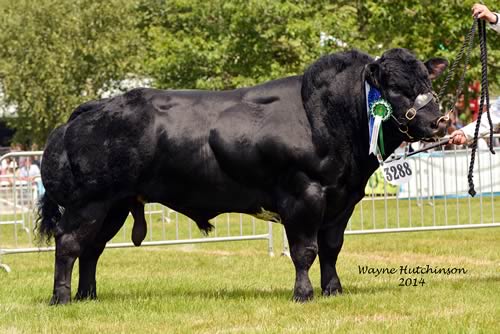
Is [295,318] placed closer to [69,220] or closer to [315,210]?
[315,210]

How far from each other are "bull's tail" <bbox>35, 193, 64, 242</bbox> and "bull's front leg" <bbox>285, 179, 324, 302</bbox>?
208cm

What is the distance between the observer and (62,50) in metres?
36.1

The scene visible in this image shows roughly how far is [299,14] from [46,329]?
24.1 meters

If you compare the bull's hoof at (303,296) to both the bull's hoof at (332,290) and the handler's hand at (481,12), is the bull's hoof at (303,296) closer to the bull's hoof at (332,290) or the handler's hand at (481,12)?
the bull's hoof at (332,290)

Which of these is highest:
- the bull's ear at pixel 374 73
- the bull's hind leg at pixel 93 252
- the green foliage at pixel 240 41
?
the green foliage at pixel 240 41

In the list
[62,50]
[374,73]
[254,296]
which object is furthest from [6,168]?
[62,50]

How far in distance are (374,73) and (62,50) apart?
30148 mm

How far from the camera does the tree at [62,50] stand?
36094mm

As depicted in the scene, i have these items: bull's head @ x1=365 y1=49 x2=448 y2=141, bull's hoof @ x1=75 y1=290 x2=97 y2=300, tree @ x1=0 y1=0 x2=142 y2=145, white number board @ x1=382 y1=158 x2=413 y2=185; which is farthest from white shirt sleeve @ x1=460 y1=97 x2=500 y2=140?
tree @ x1=0 y1=0 x2=142 y2=145

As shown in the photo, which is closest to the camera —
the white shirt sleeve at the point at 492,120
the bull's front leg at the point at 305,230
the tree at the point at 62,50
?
the bull's front leg at the point at 305,230

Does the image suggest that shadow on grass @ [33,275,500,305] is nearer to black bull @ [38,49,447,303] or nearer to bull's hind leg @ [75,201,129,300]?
bull's hind leg @ [75,201,129,300]

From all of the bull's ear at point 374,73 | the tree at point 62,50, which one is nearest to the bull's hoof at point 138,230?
the bull's ear at point 374,73

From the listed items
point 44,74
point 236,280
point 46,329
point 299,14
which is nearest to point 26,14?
point 44,74

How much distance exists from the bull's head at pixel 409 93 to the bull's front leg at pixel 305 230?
851 mm
